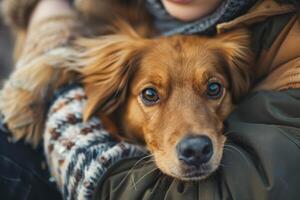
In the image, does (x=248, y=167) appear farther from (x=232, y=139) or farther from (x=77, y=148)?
(x=77, y=148)

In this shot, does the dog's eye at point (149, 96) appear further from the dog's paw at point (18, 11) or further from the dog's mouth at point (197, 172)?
the dog's paw at point (18, 11)

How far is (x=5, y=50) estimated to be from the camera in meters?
4.84

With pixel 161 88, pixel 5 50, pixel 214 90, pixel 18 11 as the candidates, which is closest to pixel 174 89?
pixel 161 88

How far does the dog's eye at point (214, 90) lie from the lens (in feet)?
7.09

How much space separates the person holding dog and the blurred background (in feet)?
7.54

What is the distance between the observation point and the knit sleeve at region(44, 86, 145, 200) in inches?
79.9

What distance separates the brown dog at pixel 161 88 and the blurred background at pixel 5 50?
2.17 meters

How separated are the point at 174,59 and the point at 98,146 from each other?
46cm

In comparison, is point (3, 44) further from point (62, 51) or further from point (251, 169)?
point (251, 169)

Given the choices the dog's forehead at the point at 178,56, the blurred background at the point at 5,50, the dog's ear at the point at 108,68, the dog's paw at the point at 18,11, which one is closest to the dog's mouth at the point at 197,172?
the dog's forehead at the point at 178,56

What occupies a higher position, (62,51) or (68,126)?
(62,51)

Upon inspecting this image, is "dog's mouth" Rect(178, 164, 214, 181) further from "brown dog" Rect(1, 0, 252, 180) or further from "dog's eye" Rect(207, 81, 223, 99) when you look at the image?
"dog's eye" Rect(207, 81, 223, 99)

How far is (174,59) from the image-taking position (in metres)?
2.20

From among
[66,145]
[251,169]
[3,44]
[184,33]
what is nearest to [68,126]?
[66,145]
